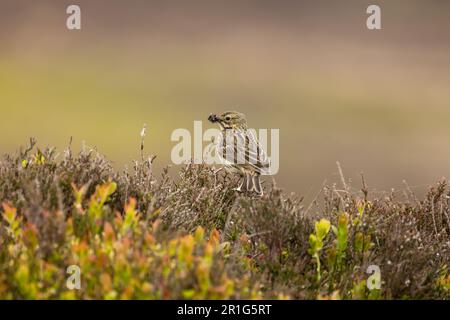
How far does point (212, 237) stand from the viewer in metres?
5.35

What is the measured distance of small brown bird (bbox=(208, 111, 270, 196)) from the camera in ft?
23.4

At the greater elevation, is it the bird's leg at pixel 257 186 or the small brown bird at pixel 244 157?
the small brown bird at pixel 244 157

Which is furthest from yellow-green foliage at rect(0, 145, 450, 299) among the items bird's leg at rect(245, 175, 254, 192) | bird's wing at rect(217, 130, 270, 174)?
bird's wing at rect(217, 130, 270, 174)

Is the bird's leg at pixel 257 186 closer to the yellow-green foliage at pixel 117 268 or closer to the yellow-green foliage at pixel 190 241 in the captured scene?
the yellow-green foliage at pixel 190 241

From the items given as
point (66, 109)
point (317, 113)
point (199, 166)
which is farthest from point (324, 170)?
point (199, 166)

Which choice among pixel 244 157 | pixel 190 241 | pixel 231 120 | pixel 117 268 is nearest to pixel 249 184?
pixel 244 157

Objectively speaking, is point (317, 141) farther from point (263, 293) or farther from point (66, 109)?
point (263, 293)

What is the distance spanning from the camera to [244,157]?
7180 millimetres

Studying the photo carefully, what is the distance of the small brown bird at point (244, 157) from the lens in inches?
281

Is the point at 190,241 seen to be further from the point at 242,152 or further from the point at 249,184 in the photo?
the point at 242,152

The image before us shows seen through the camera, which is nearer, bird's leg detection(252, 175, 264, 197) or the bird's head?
bird's leg detection(252, 175, 264, 197)

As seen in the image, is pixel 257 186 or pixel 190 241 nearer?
pixel 190 241

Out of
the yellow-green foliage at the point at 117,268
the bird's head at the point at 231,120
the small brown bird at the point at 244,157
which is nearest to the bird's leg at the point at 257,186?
the small brown bird at the point at 244,157

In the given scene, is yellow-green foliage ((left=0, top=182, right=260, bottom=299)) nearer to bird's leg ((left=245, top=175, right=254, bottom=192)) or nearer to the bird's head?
bird's leg ((left=245, top=175, right=254, bottom=192))
